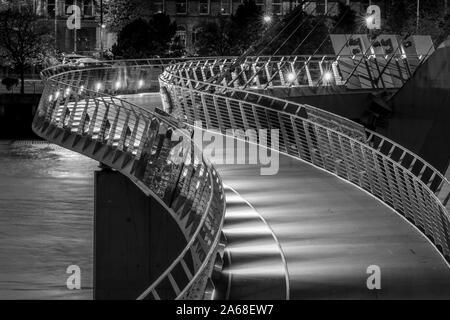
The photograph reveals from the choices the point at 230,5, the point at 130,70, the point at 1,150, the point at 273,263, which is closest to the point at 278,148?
the point at 273,263

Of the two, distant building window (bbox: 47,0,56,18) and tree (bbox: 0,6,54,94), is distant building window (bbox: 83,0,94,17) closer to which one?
distant building window (bbox: 47,0,56,18)

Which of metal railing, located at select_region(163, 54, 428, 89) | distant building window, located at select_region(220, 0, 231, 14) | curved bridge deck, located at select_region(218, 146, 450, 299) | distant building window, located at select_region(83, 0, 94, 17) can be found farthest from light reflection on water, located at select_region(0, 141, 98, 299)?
distant building window, located at select_region(83, 0, 94, 17)

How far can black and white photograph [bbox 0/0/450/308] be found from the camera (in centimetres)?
1283

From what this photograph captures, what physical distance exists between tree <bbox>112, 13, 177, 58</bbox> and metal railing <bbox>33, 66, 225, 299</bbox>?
163ft

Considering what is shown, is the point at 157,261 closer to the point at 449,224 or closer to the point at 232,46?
the point at 449,224

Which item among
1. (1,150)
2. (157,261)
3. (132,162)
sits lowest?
(1,150)

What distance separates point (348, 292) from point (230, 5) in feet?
309

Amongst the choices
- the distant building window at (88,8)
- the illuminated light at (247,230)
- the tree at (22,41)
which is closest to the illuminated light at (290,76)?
the illuminated light at (247,230)

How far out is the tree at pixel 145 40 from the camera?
7756 cm

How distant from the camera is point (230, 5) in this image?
346ft

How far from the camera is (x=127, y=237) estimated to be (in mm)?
22250

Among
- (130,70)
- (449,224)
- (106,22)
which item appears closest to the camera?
(449,224)

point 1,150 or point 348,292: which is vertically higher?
point 348,292
